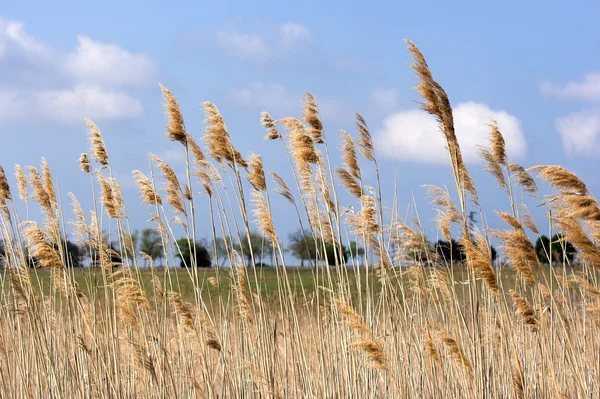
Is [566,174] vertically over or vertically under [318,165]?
under

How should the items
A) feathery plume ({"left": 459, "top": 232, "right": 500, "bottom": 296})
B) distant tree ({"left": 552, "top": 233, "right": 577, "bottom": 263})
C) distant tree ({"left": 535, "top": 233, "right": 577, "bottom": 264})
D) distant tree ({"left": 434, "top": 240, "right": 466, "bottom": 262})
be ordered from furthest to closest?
distant tree ({"left": 434, "top": 240, "right": 466, "bottom": 262}) → distant tree ({"left": 535, "top": 233, "right": 577, "bottom": 264}) → distant tree ({"left": 552, "top": 233, "right": 577, "bottom": 263}) → feathery plume ({"left": 459, "top": 232, "right": 500, "bottom": 296})

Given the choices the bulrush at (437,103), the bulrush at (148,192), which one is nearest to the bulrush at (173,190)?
the bulrush at (148,192)

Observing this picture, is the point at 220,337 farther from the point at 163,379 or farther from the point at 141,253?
the point at 141,253

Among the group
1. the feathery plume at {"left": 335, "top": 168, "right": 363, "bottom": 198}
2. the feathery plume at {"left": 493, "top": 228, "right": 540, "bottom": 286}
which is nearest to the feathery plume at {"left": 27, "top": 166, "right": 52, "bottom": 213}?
the feathery plume at {"left": 335, "top": 168, "right": 363, "bottom": 198}

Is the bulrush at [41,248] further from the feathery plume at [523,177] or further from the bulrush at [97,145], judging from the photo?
the feathery plume at [523,177]

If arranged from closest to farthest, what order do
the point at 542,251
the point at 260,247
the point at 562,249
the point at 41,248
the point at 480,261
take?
the point at 480,261, the point at 41,248, the point at 562,249, the point at 542,251, the point at 260,247

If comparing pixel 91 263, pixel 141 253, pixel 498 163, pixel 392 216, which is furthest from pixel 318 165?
pixel 91 263

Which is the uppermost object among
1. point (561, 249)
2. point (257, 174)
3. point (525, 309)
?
point (257, 174)

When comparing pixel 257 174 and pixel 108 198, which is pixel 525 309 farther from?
pixel 108 198

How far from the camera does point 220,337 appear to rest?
410cm

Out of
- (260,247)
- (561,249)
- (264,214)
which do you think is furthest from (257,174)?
(260,247)

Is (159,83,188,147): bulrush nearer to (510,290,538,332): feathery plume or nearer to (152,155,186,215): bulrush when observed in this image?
(152,155,186,215): bulrush

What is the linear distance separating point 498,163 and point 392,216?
0.77 metres

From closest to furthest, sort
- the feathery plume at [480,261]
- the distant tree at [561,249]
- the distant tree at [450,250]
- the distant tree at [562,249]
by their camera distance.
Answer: the feathery plume at [480,261], the distant tree at [562,249], the distant tree at [561,249], the distant tree at [450,250]
